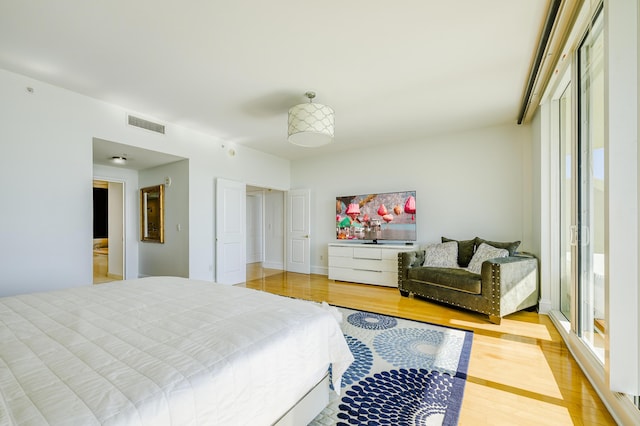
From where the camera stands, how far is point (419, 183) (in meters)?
5.13

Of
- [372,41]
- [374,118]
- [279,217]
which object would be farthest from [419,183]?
[279,217]

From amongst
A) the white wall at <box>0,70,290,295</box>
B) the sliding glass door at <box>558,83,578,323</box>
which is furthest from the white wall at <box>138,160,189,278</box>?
the sliding glass door at <box>558,83,578,323</box>

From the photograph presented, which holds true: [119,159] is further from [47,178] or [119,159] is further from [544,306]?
[544,306]

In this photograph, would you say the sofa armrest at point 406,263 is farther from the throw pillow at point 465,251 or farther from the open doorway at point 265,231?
the open doorway at point 265,231

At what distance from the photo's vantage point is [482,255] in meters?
3.86

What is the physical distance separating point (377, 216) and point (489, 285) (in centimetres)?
243

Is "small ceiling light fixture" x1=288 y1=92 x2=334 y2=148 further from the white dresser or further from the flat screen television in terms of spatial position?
the white dresser

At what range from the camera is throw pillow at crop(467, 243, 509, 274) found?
3698 mm

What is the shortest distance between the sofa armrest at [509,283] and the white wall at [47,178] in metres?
4.74

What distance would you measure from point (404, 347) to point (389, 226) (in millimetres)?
2929

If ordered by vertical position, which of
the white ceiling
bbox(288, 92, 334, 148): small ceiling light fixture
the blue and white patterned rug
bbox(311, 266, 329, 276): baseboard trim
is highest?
the white ceiling

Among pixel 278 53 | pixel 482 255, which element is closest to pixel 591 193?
pixel 482 255

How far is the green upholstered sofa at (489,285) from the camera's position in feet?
10.4

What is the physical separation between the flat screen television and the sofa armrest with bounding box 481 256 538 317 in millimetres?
1806
